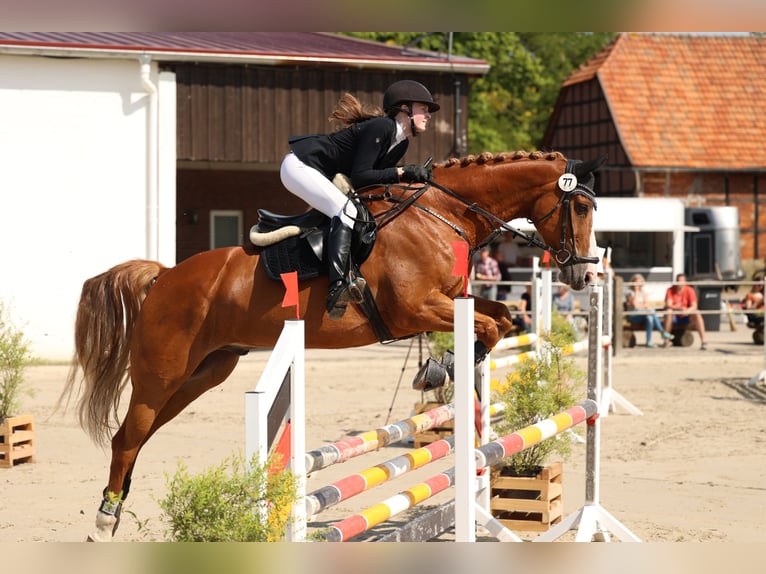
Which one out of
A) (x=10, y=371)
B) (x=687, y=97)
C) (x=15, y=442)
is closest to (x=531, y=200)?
(x=15, y=442)

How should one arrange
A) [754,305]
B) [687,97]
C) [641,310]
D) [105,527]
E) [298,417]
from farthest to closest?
[687,97], [754,305], [641,310], [105,527], [298,417]

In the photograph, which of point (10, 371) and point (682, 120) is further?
point (682, 120)

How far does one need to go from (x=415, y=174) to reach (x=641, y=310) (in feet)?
36.6

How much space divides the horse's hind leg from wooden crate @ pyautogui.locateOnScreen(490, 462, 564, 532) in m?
1.53

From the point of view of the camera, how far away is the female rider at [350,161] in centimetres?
470

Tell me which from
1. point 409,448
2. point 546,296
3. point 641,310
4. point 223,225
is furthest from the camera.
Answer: point 223,225

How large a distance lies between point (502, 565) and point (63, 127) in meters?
11.1

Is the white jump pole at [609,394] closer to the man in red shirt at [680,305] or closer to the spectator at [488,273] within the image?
the man in red shirt at [680,305]

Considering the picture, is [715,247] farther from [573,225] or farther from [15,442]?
[573,225]

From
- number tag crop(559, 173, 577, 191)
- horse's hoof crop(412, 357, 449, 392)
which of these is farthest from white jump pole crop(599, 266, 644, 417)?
horse's hoof crop(412, 357, 449, 392)

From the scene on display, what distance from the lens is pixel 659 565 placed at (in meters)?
3.44

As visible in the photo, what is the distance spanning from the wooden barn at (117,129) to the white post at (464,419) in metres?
9.61

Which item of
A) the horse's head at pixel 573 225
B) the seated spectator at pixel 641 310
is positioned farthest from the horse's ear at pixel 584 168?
the seated spectator at pixel 641 310

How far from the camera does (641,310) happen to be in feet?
50.7
